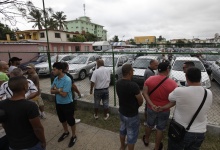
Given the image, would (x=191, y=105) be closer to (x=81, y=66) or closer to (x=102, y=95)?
(x=102, y=95)

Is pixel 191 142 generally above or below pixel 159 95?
below

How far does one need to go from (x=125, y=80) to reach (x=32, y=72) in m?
2.92

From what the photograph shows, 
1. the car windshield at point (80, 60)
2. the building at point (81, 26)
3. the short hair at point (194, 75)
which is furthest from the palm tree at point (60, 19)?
the short hair at point (194, 75)

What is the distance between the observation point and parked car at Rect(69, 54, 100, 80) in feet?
30.3

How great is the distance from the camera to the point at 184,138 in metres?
2.08

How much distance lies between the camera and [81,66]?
384 inches

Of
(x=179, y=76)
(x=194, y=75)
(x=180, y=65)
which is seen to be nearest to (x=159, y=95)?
(x=194, y=75)

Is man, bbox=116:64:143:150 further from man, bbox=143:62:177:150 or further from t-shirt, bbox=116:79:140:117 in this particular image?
man, bbox=143:62:177:150

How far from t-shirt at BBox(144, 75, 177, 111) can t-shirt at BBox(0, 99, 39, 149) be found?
190 cm

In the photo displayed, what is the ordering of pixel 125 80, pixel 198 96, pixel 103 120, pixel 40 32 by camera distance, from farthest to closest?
pixel 40 32 → pixel 103 120 → pixel 125 80 → pixel 198 96

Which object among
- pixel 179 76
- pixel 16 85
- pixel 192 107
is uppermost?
pixel 16 85

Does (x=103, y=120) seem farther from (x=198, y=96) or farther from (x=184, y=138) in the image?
(x=198, y=96)

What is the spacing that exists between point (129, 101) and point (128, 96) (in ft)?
0.40

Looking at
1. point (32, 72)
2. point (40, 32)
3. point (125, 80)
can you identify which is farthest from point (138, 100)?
point (40, 32)
